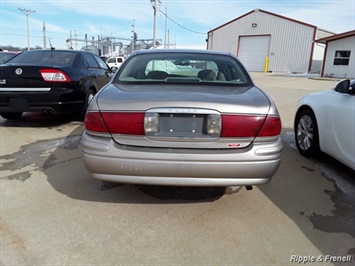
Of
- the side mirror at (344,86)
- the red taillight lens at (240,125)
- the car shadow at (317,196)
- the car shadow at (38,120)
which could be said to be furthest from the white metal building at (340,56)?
the red taillight lens at (240,125)

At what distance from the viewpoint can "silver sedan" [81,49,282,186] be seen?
234 cm

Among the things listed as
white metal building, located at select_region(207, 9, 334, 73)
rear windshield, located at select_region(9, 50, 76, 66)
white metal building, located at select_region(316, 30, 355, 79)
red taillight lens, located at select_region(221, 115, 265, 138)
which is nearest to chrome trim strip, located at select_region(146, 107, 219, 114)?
red taillight lens, located at select_region(221, 115, 265, 138)

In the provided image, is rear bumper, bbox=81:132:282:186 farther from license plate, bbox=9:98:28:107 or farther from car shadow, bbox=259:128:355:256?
license plate, bbox=9:98:28:107

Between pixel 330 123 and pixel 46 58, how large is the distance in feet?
16.9

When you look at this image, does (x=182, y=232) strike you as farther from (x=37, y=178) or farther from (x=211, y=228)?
(x=37, y=178)

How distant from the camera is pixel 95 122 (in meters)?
2.47

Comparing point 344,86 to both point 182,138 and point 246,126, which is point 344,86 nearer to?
point 246,126

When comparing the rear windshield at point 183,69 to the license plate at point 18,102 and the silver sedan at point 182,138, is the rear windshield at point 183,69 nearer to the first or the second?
the silver sedan at point 182,138

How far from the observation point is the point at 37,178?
11.3 feet

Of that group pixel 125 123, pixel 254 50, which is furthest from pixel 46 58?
pixel 254 50

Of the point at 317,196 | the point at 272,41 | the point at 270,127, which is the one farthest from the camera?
the point at 272,41

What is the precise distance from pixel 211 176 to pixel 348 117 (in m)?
1.86

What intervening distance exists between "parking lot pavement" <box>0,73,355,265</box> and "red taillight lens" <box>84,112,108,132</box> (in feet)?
2.65

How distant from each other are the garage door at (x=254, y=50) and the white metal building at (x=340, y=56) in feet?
27.0
